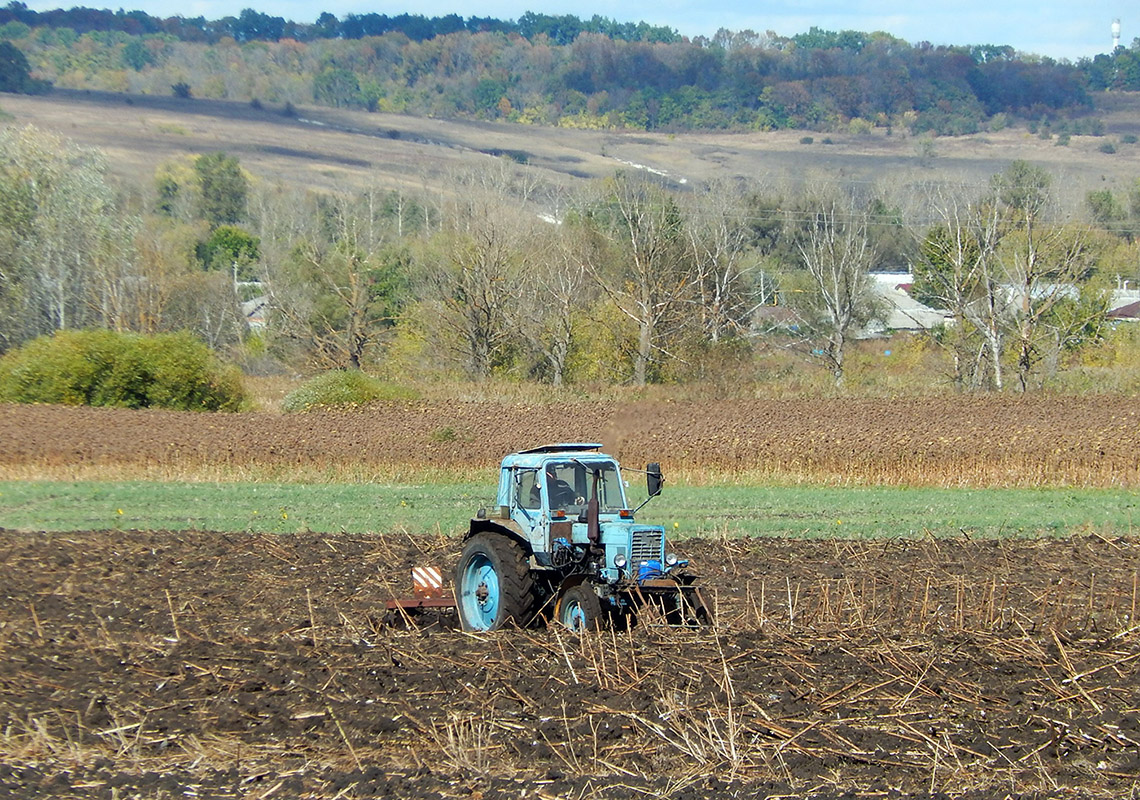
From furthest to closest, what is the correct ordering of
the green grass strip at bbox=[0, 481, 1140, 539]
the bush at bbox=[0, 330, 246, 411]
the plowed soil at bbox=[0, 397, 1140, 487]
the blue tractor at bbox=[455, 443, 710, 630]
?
1. the bush at bbox=[0, 330, 246, 411]
2. the plowed soil at bbox=[0, 397, 1140, 487]
3. the green grass strip at bbox=[0, 481, 1140, 539]
4. the blue tractor at bbox=[455, 443, 710, 630]

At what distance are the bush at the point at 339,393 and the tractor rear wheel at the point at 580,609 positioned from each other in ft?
93.7

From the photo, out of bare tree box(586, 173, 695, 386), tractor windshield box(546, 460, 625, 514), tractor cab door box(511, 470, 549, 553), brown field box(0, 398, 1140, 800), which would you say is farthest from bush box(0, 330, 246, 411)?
tractor windshield box(546, 460, 625, 514)

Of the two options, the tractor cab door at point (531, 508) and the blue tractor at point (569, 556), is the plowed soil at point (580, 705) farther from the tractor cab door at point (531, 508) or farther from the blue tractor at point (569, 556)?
the tractor cab door at point (531, 508)

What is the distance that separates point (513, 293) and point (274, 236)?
51128mm

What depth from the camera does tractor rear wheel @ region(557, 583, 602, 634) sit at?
10602 mm

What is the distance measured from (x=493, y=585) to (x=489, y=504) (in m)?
12.6

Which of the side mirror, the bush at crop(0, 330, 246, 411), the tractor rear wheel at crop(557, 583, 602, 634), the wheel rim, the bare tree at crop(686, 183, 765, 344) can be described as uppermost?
the side mirror

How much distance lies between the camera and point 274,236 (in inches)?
3868

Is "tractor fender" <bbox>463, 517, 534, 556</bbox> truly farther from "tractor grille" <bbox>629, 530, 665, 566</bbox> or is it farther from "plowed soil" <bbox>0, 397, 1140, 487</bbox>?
"plowed soil" <bbox>0, 397, 1140, 487</bbox>

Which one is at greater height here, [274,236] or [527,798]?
[527,798]

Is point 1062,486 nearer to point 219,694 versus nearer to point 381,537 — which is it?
point 381,537

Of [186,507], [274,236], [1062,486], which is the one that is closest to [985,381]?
[1062,486]

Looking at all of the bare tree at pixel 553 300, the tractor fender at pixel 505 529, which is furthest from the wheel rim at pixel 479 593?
the bare tree at pixel 553 300

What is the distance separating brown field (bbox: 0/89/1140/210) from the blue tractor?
402 ft
